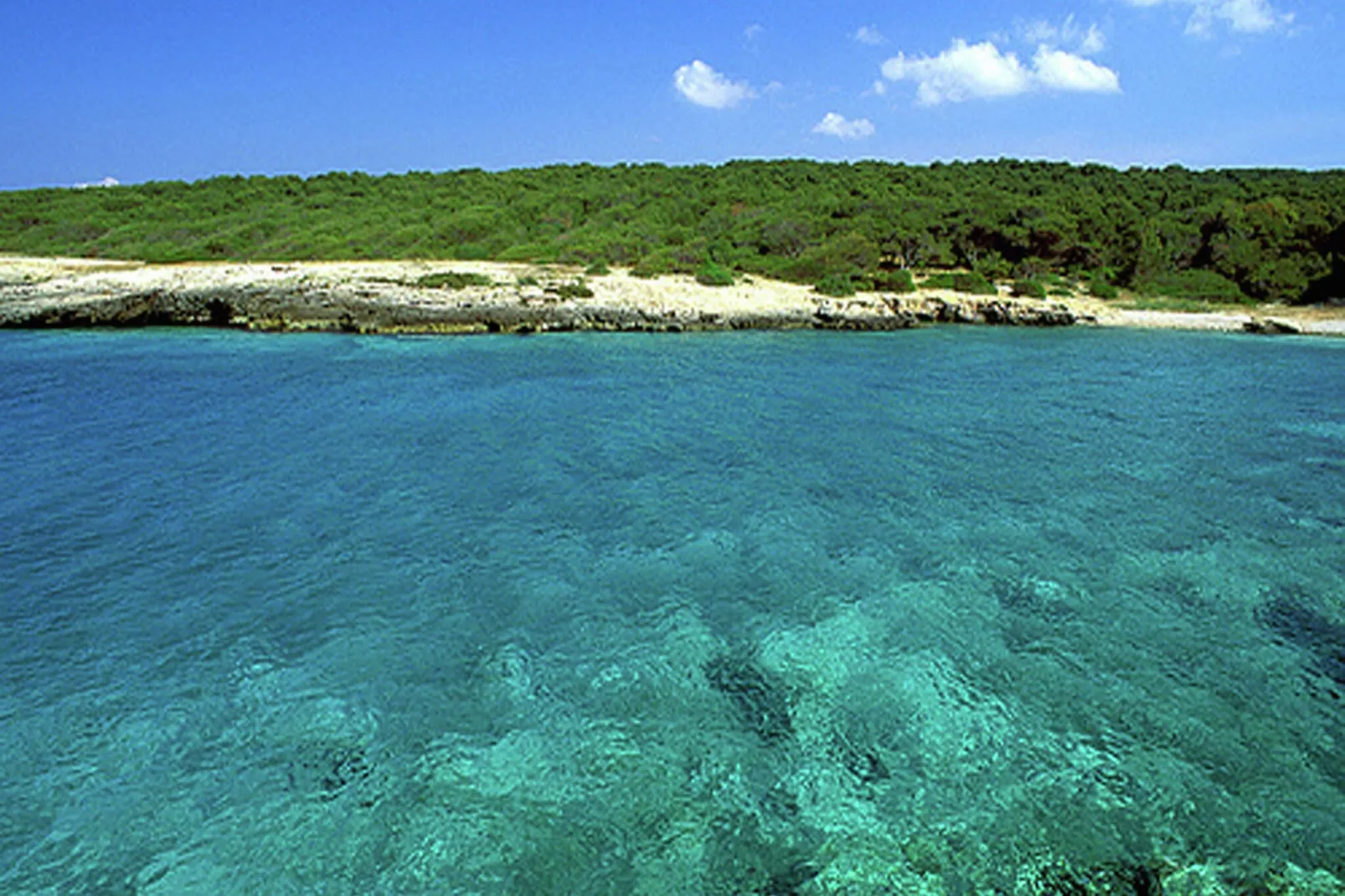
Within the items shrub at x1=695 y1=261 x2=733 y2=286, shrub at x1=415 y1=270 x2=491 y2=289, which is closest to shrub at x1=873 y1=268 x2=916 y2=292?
shrub at x1=695 y1=261 x2=733 y2=286

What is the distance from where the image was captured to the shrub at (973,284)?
120 feet

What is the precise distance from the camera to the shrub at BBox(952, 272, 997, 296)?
120 ft

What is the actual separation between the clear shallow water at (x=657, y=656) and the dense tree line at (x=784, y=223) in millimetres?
27933

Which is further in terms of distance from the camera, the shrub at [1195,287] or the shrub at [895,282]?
the shrub at [1195,287]

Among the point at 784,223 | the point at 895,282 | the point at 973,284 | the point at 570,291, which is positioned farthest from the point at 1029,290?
the point at 570,291

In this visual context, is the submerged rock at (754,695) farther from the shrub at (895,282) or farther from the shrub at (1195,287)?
the shrub at (1195,287)

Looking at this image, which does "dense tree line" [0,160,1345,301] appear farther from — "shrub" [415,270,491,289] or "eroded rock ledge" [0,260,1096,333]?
"shrub" [415,270,491,289]

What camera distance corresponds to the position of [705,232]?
4869 cm

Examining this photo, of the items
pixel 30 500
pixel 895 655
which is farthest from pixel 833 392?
pixel 30 500

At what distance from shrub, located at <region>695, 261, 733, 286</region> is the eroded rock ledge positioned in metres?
0.77

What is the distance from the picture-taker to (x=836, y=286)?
119 feet

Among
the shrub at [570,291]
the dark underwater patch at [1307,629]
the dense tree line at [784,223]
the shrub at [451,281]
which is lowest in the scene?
the dark underwater patch at [1307,629]

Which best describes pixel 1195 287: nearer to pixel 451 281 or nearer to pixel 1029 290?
pixel 1029 290

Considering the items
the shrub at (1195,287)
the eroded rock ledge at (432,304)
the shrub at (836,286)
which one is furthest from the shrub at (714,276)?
the shrub at (1195,287)
